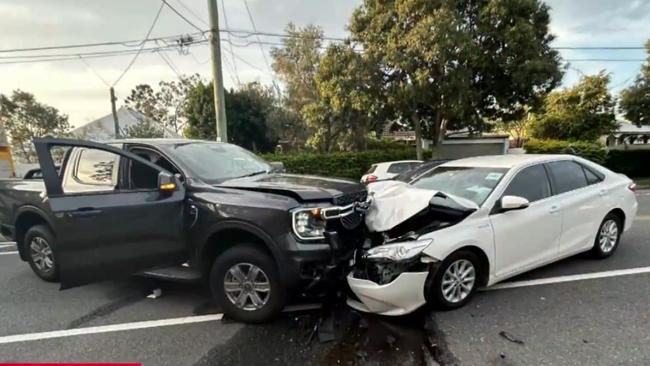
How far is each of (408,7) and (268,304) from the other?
12.2 metres

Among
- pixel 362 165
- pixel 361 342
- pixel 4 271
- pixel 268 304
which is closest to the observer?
pixel 361 342

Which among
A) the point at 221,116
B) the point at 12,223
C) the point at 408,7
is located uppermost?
the point at 408,7

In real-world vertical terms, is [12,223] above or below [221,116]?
below

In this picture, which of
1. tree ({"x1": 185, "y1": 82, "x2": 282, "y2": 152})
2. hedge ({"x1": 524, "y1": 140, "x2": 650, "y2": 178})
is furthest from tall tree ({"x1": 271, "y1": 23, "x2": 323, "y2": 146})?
hedge ({"x1": 524, "y1": 140, "x2": 650, "y2": 178})

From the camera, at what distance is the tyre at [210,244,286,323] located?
3.27 meters

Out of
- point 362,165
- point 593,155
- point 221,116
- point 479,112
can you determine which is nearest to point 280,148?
point 362,165

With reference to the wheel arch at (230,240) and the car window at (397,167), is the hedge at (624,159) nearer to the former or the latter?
the car window at (397,167)

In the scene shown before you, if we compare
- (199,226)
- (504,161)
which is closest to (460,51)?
(504,161)

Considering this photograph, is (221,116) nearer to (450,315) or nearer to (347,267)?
(347,267)

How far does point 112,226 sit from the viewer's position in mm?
3461

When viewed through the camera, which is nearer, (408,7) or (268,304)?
(268,304)

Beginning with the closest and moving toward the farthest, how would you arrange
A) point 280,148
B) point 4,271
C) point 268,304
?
point 268,304, point 4,271, point 280,148

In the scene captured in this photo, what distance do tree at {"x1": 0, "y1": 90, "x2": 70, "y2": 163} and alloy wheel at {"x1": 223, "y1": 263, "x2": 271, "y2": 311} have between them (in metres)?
32.1

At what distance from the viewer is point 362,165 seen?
1500 centimetres
